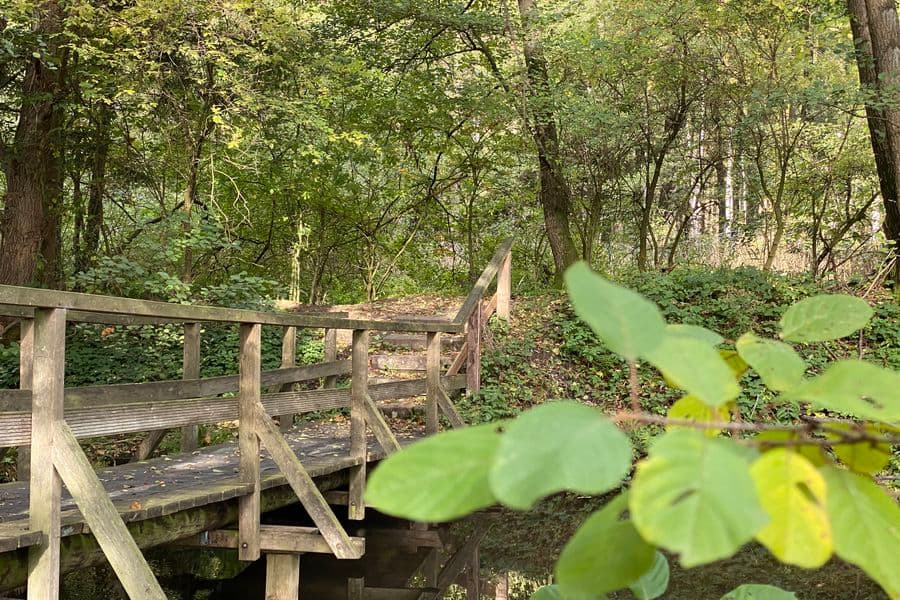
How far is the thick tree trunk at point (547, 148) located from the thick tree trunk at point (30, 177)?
6298 millimetres

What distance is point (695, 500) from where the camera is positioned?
340 millimetres

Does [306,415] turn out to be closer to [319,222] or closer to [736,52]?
[319,222]

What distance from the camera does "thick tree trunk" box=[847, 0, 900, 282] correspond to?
33.6 ft

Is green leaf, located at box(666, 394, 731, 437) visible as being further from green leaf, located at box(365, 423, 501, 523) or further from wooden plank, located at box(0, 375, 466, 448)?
wooden plank, located at box(0, 375, 466, 448)

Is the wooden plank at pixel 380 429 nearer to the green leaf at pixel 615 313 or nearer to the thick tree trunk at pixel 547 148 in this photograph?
the green leaf at pixel 615 313

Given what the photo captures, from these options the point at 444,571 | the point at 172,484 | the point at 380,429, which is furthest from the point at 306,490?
the point at 444,571

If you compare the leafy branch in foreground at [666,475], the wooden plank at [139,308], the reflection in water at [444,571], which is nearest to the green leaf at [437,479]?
the leafy branch in foreground at [666,475]

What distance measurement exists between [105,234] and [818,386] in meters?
11.7

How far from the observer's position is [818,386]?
41cm

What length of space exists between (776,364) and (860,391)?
0.09m

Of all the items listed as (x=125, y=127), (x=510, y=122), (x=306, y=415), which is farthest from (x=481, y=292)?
(x=125, y=127)

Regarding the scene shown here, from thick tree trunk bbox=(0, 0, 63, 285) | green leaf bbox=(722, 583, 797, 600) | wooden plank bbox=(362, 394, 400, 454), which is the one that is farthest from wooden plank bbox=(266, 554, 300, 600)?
thick tree trunk bbox=(0, 0, 63, 285)

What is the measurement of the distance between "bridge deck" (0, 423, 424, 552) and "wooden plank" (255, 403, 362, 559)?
255mm

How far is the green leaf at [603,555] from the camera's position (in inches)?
16.4
